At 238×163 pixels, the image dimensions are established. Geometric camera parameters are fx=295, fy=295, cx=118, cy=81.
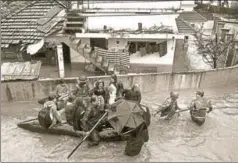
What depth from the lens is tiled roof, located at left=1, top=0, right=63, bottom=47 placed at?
16469 millimetres

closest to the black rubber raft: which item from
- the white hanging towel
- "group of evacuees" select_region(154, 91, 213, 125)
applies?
"group of evacuees" select_region(154, 91, 213, 125)

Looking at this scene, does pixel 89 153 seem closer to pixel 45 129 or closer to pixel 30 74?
pixel 45 129

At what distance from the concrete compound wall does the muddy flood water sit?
24.0 inches

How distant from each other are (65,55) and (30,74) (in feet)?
16.0

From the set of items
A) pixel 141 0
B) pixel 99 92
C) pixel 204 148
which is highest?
pixel 141 0

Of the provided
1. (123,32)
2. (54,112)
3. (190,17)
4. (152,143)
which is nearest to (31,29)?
(123,32)


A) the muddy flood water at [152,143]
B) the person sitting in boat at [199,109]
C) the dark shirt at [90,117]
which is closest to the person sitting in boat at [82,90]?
the dark shirt at [90,117]

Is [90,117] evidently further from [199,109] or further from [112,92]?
[199,109]

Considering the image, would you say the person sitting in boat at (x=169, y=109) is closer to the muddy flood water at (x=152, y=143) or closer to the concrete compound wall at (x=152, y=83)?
the muddy flood water at (x=152, y=143)

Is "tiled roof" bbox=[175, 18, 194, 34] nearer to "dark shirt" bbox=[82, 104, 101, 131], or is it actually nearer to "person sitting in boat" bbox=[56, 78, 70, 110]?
"person sitting in boat" bbox=[56, 78, 70, 110]

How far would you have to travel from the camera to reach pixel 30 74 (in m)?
13.2

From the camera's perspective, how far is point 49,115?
407 inches

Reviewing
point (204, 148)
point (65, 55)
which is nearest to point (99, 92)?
point (204, 148)

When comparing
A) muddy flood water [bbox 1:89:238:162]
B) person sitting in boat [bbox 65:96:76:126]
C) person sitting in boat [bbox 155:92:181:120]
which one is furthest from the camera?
person sitting in boat [bbox 155:92:181:120]
